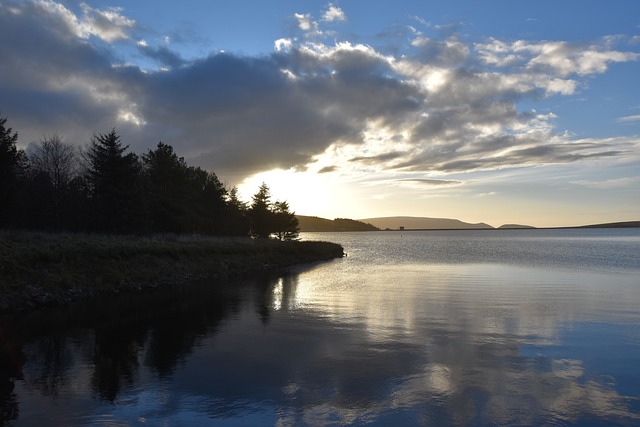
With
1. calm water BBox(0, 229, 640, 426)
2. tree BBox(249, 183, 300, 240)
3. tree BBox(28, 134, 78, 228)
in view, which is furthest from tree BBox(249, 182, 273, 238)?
calm water BBox(0, 229, 640, 426)

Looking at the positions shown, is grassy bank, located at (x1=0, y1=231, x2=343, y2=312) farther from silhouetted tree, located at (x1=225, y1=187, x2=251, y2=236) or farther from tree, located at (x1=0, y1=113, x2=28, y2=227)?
silhouetted tree, located at (x1=225, y1=187, x2=251, y2=236)

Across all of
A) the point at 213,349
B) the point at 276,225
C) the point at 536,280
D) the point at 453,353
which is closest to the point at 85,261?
the point at 213,349

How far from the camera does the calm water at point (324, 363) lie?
419 inches

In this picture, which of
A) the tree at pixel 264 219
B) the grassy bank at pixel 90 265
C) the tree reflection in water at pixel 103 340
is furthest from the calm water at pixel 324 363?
the tree at pixel 264 219

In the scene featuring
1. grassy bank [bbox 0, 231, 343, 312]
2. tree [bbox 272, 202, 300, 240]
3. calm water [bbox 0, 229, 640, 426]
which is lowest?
calm water [bbox 0, 229, 640, 426]

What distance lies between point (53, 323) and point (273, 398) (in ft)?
45.4

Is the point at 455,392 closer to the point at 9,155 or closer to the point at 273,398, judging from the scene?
the point at 273,398

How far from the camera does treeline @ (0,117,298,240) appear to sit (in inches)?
1855

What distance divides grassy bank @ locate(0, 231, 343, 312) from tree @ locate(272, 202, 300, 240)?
41.9 metres

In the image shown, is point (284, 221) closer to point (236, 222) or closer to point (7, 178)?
point (236, 222)

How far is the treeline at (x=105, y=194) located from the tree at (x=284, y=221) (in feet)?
26.5

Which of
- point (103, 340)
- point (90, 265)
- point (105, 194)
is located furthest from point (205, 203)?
point (103, 340)

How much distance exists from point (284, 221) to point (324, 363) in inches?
A: 3188

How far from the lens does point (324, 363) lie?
15023 mm
